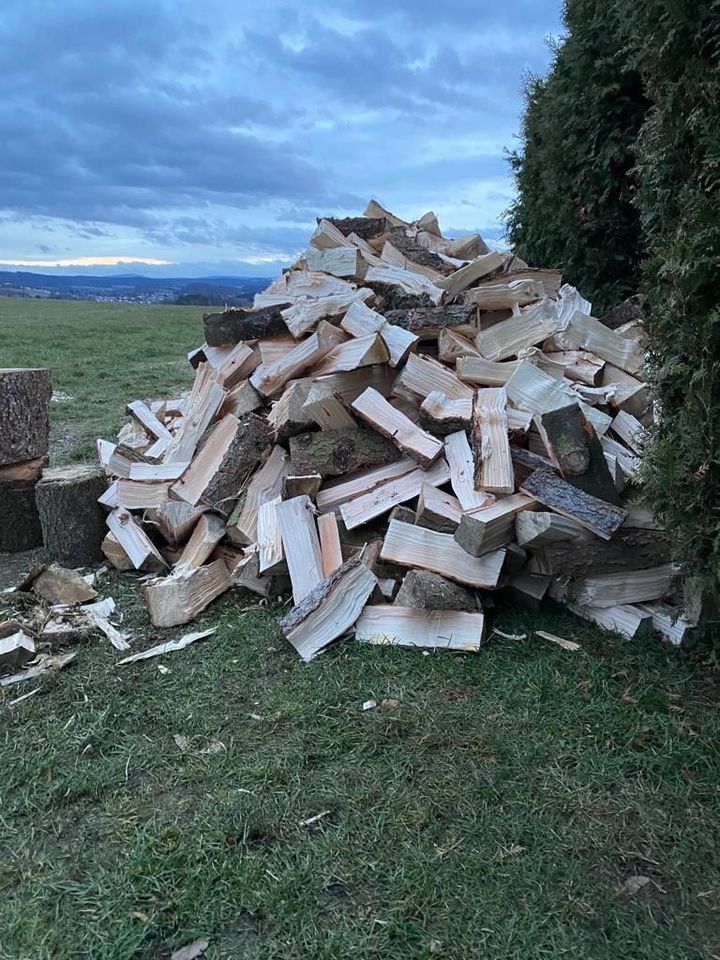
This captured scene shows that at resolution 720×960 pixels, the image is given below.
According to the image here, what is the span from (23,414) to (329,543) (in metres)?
2.24

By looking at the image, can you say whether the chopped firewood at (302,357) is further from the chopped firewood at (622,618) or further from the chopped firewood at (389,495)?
the chopped firewood at (622,618)

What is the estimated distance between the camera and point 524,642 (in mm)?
2947

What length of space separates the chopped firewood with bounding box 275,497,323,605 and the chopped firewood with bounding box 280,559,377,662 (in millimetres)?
156

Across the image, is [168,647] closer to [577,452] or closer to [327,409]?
Answer: [327,409]

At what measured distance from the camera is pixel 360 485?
3.59 metres

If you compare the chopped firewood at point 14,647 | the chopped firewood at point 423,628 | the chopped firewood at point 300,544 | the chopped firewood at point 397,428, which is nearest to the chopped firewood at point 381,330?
the chopped firewood at point 397,428

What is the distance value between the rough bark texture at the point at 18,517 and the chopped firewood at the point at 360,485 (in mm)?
1982

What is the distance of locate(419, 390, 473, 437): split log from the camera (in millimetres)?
3439

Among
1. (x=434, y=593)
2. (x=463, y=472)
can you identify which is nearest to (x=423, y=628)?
(x=434, y=593)

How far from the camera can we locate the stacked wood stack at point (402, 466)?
118 inches

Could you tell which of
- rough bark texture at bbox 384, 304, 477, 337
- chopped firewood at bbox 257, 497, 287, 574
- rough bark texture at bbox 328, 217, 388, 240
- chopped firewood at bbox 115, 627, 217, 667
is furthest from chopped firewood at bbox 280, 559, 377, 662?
rough bark texture at bbox 328, 217, 388, 240

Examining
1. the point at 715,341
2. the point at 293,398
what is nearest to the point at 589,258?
the point at 293,398

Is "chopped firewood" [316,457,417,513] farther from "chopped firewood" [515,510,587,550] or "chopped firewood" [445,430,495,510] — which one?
"chopped firewood" [515,510,587,550]

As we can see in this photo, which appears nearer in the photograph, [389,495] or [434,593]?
[434,593]
